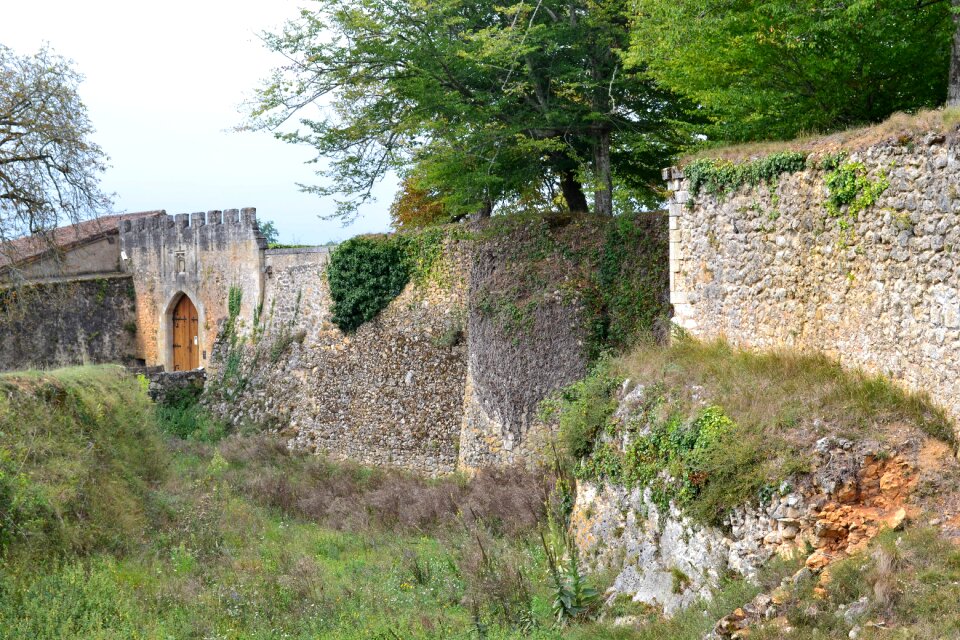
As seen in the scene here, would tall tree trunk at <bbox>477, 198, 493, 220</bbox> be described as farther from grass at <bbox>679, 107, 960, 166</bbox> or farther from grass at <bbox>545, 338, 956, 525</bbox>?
grass at <bbox>545, 338, 956, 525</bbox>

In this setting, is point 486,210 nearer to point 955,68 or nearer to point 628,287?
point 628,287

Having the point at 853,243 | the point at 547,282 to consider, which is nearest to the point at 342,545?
the point at 547,282

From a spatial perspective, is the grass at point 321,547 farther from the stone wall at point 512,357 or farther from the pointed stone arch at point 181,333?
the pointed stone arch at point 181,333

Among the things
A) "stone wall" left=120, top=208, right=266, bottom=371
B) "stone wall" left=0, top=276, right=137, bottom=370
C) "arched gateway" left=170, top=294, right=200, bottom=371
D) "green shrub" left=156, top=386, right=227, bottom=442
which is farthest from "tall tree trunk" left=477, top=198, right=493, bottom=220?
"stone wall" left=0, top=276, right=137, bottom=370

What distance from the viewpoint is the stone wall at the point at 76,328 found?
2353cm

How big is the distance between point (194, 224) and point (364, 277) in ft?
25.8

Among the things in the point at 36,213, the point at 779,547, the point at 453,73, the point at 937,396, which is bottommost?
the point at 779,547

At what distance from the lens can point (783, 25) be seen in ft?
40.1

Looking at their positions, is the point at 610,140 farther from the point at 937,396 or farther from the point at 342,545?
the point at 937,396

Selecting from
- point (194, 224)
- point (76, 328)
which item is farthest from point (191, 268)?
point (76, 328)

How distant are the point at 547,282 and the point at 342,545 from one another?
17.8ft

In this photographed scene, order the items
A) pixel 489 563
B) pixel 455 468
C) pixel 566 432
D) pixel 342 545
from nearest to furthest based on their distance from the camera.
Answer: pixel 489 563 < pixel 566 432 < pixel 342 545 < pixel 455 468

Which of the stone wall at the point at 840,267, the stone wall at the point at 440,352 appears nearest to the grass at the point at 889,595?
the stone wall at the point at 840,267

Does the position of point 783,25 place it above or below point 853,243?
above
